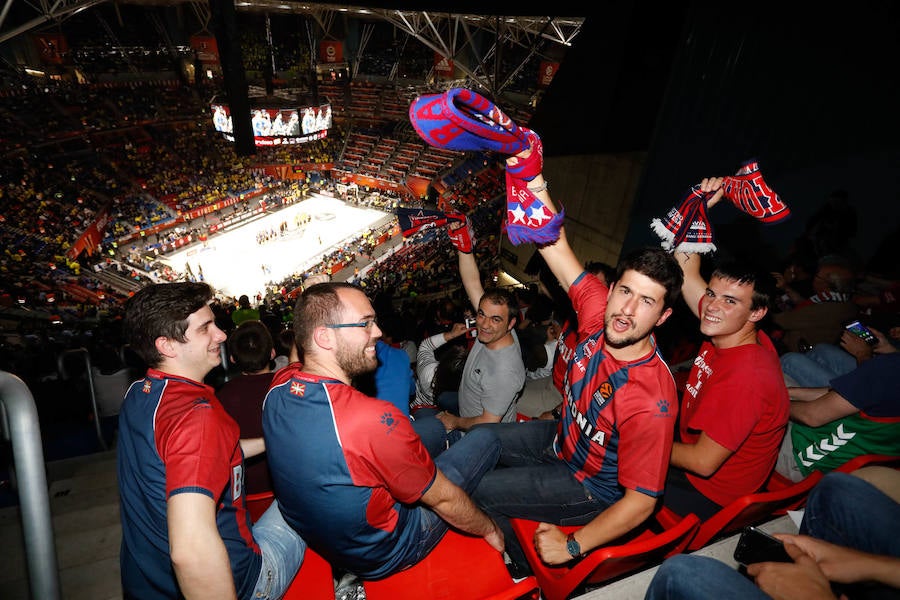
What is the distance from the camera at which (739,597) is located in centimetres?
151

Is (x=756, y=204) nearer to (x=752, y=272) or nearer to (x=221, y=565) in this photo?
(x=752, y=272)

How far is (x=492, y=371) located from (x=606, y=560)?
5.79ft

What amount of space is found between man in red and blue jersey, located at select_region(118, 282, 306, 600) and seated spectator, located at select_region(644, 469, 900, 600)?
6.06 feet

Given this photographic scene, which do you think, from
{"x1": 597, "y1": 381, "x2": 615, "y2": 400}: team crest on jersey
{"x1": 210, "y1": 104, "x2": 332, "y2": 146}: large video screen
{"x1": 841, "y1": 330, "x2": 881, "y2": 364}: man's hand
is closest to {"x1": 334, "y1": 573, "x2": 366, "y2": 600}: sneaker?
{"x1": 597, "y1": 381, "x2": 615, "y2": 400}: team crest on jersey

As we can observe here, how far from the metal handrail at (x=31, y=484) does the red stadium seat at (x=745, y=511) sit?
2.79 meters

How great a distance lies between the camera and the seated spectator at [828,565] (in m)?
1.58

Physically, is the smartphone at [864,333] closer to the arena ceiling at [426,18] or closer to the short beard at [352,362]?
the short beard at [352,362]

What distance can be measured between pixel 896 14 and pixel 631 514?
9.45 m

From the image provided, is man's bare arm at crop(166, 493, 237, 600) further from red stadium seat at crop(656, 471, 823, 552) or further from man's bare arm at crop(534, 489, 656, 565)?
red stadium seat at crop(656, 471, 823, 552)

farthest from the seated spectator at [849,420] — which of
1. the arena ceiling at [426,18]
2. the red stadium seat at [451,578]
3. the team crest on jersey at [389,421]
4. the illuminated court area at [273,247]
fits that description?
the illuminated court area at [273,247]

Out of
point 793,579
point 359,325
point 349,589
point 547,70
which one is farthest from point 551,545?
point 547,70

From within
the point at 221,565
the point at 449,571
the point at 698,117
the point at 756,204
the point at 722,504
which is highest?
the point at 698,117

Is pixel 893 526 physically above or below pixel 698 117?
below

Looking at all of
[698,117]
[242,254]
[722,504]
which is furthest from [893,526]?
[242,254]
